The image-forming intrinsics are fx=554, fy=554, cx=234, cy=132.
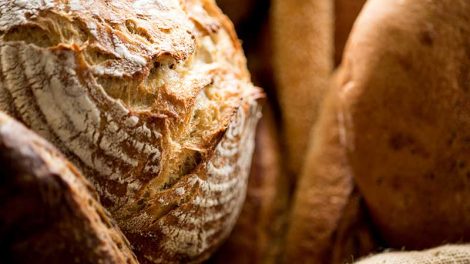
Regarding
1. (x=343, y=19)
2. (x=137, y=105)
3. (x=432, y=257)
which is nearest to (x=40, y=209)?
(x=137, y=105)

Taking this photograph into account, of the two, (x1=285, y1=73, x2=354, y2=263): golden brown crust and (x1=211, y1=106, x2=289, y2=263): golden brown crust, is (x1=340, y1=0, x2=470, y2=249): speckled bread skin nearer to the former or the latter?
(x1=285, y1=73, x2=354, y2=263): golden brown crust

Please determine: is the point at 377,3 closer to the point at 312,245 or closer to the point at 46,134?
the point at 312,245

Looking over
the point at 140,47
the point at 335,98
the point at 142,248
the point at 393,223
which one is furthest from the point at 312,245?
the point at 140,47

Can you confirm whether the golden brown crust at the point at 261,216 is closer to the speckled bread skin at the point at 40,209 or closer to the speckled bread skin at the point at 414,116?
the speckled bread skin at the point at 414,116

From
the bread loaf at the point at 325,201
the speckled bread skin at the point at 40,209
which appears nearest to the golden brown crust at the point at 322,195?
the bread loaf at the point at 325,201

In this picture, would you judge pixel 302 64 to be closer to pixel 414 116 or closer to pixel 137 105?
pixel 414 116

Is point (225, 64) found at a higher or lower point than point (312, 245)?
higher
